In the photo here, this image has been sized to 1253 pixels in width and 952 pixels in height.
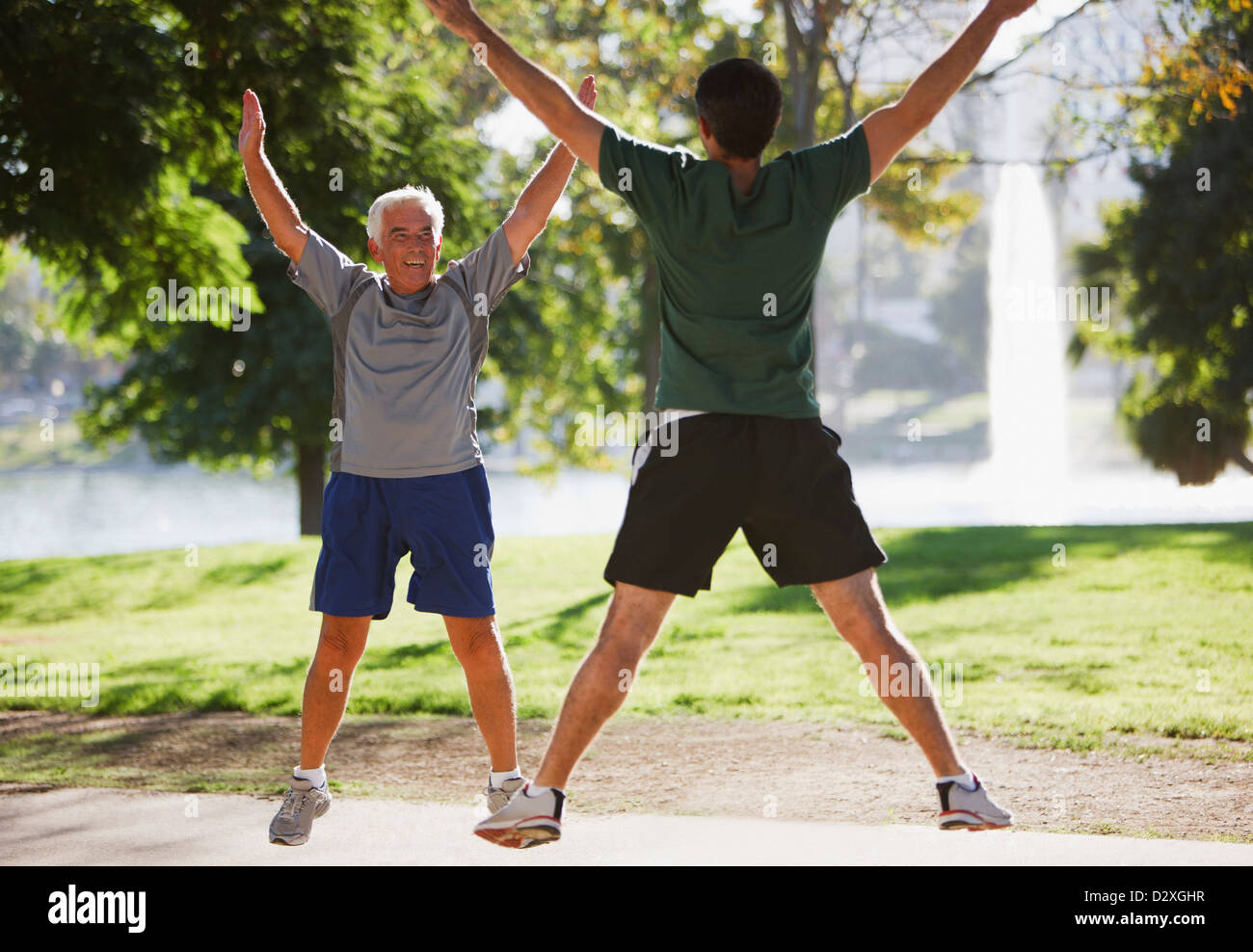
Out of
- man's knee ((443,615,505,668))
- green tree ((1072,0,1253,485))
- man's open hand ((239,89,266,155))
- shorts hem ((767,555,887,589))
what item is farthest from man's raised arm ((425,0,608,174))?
green tree ((1072,0,1253,485))

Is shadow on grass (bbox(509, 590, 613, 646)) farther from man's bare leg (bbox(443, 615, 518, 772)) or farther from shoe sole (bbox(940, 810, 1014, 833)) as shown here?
shoe sole (bbox(940, 810, 1014, 833))

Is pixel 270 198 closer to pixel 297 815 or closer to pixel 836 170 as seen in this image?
pixel 836 170

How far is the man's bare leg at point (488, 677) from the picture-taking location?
4.12 metres

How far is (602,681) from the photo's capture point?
3.49m

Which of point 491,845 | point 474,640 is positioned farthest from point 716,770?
point 474,640

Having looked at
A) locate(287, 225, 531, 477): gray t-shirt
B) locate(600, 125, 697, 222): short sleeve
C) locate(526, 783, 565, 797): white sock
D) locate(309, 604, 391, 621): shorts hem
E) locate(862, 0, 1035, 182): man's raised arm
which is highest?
locate(862, 0, 1035, 182): man's raised arm

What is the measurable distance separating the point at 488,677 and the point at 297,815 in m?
0.70

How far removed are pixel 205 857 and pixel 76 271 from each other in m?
7.21

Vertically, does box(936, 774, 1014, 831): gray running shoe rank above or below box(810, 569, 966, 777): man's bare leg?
below

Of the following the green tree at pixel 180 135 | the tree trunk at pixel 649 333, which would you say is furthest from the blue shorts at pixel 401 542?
the tree trunk at pixel 649 333

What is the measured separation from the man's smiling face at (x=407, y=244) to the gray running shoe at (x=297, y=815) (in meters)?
1.53

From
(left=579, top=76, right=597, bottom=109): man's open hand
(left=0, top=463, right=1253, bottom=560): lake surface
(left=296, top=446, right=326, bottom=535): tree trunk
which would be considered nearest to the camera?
(left=579, top=76, right=597, bottom=109): man's open hand

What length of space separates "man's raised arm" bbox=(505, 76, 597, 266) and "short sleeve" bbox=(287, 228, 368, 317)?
0.47 metres

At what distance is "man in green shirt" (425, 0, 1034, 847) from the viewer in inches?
138
